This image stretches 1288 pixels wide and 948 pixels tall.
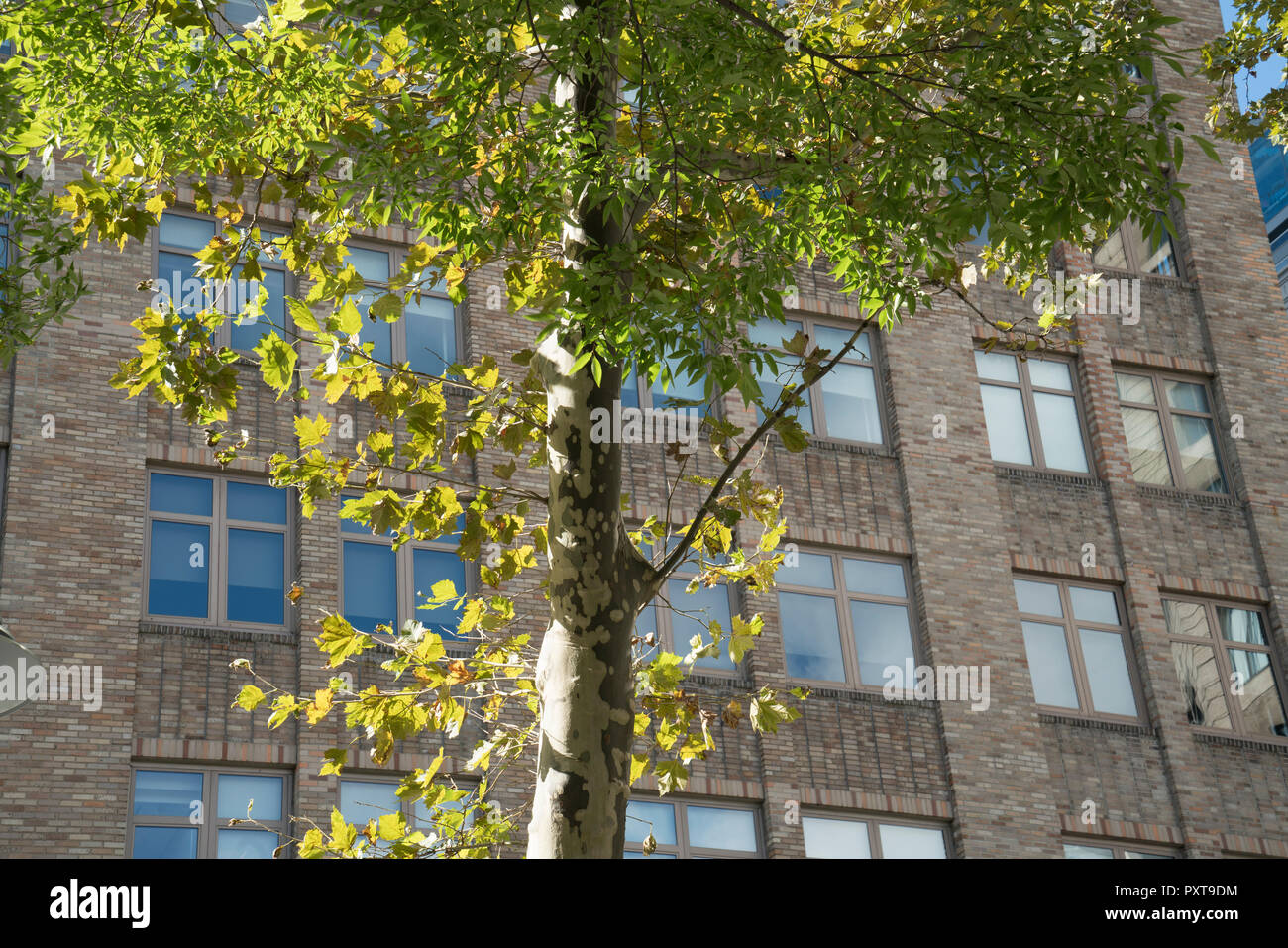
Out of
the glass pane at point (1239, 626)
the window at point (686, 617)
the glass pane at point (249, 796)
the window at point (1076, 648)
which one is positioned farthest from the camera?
the glass pane at point (1239, 626)

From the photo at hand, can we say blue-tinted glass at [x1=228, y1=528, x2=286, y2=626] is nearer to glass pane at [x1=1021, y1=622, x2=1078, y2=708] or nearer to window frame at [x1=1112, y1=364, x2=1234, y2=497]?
glass pane at [x1=1021, y1=622, x2=1078, y2=708]

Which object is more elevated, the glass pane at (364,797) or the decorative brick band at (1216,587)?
the decorative brick band at (1216,587)

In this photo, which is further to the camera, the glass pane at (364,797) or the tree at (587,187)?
the glass pane at (364,797)

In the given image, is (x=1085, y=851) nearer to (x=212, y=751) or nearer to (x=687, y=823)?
(x=687, y=823)

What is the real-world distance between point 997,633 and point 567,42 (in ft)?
50.0

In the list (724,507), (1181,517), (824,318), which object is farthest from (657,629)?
(724,507)

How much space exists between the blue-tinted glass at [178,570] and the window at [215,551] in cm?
1

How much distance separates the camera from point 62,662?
15930 mm

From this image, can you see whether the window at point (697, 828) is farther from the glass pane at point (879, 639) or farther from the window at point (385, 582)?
the window at point (385, 582)

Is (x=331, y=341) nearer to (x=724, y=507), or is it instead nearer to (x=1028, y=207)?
(x=724, y=507)

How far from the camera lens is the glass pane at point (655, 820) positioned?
17.9 metres

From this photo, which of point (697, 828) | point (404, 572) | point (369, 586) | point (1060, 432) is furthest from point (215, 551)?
point (1060, 432)

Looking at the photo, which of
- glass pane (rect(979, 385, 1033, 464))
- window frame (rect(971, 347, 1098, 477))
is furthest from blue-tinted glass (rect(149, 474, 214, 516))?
glass pane (rect(979, 385, 1033, 464))

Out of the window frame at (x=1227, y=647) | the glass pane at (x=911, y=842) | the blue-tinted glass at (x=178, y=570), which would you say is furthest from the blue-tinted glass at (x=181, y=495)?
the window frame at (x=1227, y=647)
